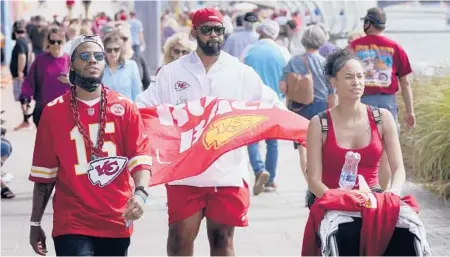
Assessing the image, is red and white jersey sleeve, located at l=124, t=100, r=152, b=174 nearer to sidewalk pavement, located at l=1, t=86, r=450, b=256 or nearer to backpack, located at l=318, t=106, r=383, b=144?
backpack, located at l=318, t=106, r=383, b=144

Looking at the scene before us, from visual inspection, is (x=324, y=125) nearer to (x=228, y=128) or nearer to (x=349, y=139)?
(x=349, y=139)

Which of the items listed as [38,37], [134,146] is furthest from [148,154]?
[38,37]

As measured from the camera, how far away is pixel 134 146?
222 inches

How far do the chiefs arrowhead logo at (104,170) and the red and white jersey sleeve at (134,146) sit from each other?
7 centimetres

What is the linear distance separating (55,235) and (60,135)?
501 mm

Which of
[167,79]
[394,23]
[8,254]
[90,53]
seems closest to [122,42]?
[8,254]

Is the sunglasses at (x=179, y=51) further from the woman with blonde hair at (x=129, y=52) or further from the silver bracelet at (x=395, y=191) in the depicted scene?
the silver bracelet at (x=395, y=191)

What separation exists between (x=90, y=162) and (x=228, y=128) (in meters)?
1.56

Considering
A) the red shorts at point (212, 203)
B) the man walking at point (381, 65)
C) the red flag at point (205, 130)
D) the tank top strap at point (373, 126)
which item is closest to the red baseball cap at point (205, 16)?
the red flag at point (205, 130)

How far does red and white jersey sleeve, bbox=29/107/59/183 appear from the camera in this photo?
5645 millimetres

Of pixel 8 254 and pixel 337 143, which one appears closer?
pixel 337 143

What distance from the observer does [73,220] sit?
5559mm

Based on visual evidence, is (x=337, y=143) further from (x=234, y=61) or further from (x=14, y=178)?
(x=14, y=178)

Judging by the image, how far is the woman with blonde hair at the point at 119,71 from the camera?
396 inches
